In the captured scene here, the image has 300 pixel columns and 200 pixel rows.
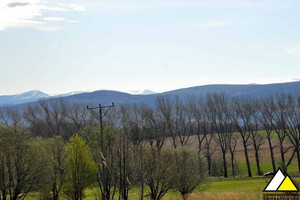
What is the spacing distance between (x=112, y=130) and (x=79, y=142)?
21464mm

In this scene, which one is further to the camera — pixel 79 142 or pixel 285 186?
pixel 79 142

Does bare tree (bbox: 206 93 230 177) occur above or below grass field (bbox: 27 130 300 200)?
above

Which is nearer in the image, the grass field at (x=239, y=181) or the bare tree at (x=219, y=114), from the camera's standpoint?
the grass field at (x=239, y=181)

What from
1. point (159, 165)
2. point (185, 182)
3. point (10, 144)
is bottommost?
point (185, 182)

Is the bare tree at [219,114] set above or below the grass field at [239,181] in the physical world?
above

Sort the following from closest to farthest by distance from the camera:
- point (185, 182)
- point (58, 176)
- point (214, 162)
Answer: point (185, 182) → point (58, 176) → point (214, 162)

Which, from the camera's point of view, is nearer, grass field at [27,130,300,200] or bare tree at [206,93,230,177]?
grass field at [27,130,300,200]

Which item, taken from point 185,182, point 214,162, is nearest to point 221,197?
point 185,182

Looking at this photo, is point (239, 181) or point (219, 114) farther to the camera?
point (219, 114)

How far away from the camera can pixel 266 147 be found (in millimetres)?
117438

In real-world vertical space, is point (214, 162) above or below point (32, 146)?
below

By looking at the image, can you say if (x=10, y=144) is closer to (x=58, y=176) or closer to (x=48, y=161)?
(x=48, y=161)

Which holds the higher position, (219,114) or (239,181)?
(219,114)

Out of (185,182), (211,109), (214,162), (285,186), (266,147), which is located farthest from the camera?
(266,147)
